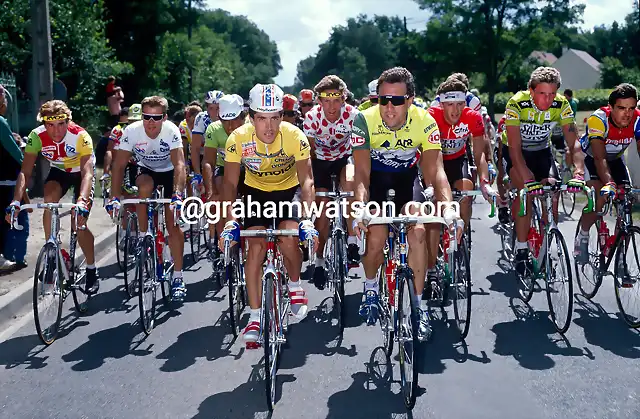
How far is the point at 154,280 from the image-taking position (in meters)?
7.03

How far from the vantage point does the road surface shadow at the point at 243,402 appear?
492cm

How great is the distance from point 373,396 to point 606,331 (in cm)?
258

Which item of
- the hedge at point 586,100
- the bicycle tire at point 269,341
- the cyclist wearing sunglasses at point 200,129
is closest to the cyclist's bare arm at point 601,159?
the bicycle tire at point 269,341

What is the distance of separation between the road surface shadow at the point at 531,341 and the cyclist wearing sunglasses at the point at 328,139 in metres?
1.85

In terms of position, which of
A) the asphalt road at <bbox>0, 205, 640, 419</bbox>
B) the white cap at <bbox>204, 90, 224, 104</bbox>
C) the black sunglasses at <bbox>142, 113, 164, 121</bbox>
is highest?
the white cap at <bbox>204, 90, 224, 104</bbox>

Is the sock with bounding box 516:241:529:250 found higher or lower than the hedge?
lower

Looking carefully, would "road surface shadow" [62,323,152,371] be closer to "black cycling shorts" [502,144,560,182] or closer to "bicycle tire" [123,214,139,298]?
"bicycle tire" [123,214,139,298]

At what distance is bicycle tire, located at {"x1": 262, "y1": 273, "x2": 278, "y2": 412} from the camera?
4.84 metres

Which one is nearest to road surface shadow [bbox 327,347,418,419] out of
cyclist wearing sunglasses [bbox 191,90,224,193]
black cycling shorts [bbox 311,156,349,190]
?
black cycling shorts [bbox 311,156,349,190]

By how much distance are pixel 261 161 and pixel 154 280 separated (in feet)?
6.24

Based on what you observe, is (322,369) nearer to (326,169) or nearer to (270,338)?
(270,338)

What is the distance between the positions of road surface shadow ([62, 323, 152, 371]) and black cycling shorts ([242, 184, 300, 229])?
1.53 metres

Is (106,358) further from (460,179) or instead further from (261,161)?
(460,179)

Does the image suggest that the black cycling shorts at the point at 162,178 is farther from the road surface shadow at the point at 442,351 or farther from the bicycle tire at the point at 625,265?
the bicycle tire at the point at 625,265
